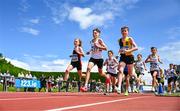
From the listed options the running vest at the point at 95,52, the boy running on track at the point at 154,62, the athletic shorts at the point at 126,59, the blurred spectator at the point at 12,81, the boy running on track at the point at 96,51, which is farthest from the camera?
the blurred spectator at the point at 12,81

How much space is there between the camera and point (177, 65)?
28141 mm

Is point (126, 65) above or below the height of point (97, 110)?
above

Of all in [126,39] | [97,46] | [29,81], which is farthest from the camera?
[29,81]

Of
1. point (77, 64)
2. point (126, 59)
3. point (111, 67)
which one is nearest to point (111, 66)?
point (111, 67)

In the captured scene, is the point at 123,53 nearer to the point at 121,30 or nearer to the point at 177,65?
the point at 121,30

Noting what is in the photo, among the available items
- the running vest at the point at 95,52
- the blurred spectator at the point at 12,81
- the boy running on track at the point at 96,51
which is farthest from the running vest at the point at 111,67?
the blurred spectator at the point at 12,81

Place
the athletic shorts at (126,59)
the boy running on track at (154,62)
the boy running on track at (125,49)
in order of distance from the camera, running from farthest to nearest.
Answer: the boy running on track at (154,62) → the athletic shorts at (126,59) → the boy running on track at (125,49)

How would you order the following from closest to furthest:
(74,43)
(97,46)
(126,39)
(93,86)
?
Result: (126,39) < (97,46) < (74,43) < (93,86)

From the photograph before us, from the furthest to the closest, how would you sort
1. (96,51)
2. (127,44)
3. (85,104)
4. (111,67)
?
(111,67) < (96,51) < (127,44) < (85,104)

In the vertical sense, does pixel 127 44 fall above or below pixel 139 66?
below

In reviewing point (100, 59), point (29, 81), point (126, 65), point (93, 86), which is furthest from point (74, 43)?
point (93, 86)

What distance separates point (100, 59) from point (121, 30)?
2.18 meters

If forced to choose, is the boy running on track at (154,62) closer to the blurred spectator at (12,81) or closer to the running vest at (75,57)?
the running vest at (75,57)

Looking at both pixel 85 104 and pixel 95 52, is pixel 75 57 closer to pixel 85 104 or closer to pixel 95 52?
pixel 95 52
